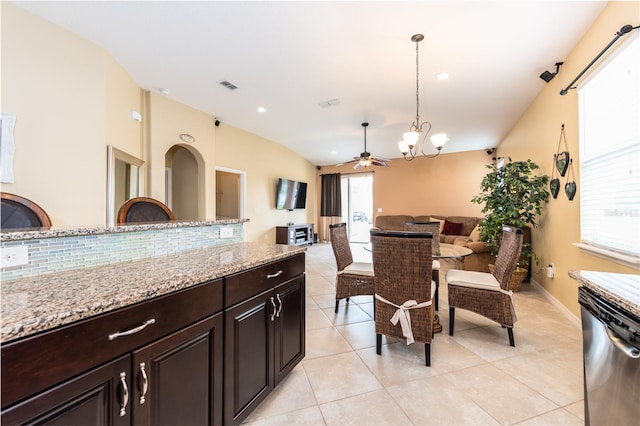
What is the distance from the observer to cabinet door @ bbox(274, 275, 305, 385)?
158cm

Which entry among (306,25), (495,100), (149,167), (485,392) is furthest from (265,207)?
(485,392)

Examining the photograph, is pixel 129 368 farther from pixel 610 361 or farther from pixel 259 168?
pixel 259 168

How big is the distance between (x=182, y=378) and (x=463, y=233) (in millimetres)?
6800

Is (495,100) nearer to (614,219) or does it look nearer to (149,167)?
(614,219)

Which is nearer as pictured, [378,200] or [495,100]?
[495,100]

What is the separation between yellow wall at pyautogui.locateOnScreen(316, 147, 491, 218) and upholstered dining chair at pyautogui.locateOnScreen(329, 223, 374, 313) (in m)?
4.83

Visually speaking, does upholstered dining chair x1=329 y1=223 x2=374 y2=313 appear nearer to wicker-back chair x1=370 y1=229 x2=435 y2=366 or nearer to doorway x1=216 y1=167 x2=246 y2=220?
wicker-back chair x1=370 y1=229 x2=435 y2=366

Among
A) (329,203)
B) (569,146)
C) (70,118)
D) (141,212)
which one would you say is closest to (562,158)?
(569,146)

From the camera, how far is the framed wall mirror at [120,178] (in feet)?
9.55

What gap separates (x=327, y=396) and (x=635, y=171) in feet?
8.91

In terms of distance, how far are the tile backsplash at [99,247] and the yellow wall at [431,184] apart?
624 centimetres

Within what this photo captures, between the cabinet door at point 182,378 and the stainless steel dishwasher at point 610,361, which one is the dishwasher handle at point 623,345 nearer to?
the stainless steel dishwasher at point 610,361

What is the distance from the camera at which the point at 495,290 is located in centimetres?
220

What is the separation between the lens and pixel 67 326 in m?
0.71
